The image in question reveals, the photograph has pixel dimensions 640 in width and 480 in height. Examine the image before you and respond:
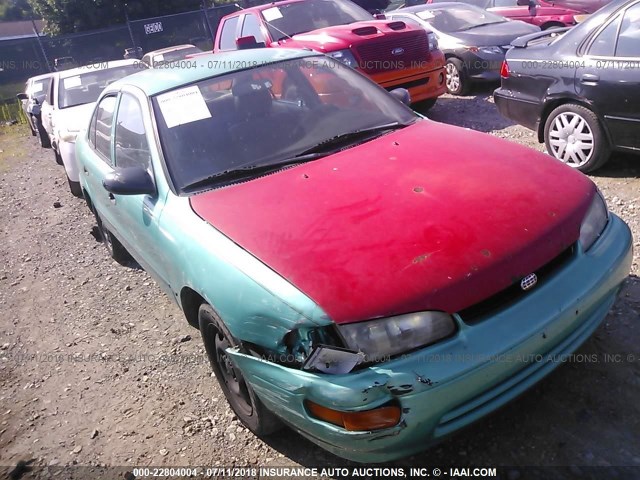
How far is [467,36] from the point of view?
806cm

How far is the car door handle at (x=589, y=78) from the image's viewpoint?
4352 mm

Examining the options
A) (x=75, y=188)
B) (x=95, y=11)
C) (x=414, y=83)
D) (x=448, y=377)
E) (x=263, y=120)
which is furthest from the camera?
(x=95, y=11)

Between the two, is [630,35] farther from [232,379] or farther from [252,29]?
[252,29]

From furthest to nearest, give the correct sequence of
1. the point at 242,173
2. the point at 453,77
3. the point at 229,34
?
1. the point at 229,34
2. the point at 453,77
3. the point at 242,173

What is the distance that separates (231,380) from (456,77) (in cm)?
681

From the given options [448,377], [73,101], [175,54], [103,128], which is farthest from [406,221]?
[175,54]

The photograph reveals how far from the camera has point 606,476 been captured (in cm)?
211

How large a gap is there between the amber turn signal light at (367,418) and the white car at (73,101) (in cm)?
591

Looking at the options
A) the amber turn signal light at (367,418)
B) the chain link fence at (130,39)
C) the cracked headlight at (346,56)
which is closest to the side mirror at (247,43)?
the cracked headlight at (346,56)

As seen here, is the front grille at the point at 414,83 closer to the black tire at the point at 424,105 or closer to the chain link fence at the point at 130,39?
the black tire at the point at 424,105

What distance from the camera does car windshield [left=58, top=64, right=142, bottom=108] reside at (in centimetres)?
790

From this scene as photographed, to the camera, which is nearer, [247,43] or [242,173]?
[242,173]

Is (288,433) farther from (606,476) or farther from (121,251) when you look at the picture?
(121,251)

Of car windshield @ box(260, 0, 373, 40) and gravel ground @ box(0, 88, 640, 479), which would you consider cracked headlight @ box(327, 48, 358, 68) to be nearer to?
car windshield @ box(260, 0, 373, 40)
